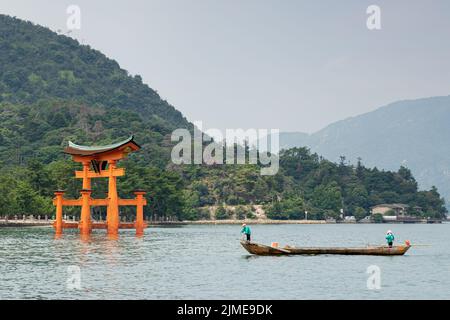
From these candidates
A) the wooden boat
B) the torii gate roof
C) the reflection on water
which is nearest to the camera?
the reflection on water

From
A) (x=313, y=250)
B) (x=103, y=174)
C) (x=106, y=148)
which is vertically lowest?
(x=313, y=250)

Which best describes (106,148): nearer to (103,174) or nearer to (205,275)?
(103,174)

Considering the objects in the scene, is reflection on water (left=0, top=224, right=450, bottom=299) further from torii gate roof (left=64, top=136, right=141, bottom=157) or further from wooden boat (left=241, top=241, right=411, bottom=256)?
torii gate roof (left=64, top=136, right=141, bottom=157)

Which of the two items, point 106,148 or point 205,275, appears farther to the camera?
point 106,148

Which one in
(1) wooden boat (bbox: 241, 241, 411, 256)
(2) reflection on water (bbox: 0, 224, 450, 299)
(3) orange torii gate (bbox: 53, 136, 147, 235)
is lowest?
(2) reflection on water (bbox: 0, 224, 450, 299)

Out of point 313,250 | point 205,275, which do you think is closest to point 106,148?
point 313,250

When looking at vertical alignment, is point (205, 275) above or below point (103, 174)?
below

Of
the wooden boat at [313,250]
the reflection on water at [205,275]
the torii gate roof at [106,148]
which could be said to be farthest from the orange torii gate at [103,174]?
the wooden boat at [313,250]

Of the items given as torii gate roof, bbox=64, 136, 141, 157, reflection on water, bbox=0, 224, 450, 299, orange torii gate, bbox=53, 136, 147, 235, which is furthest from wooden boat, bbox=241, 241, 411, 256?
orange torii gate, bbox=53, 136, 147, 235

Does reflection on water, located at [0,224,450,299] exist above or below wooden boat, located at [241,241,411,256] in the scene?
below

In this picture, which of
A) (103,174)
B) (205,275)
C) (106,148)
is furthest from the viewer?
(103,174)

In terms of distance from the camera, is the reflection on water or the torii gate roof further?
the torii gate roof

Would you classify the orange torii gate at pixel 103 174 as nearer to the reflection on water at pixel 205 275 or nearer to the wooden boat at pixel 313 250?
the reflection on water at pixel 205 275
